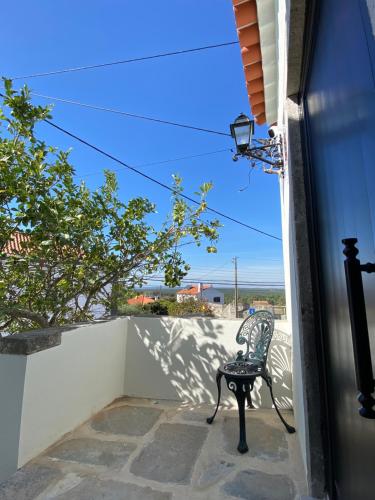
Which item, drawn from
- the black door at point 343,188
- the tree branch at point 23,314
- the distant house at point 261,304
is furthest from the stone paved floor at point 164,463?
the distant house at point 261,304

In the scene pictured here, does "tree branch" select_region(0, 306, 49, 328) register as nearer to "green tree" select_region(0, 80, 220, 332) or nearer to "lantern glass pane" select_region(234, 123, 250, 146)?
"green tree" select_region(0, 80, 220, 332)

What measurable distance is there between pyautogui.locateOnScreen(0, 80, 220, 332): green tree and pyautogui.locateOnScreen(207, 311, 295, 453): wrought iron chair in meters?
1.22

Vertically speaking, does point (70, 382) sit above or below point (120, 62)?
below

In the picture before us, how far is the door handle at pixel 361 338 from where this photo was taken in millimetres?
502

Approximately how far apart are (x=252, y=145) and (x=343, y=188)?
2.17 m

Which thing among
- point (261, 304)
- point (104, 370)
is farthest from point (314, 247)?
point (261, 304)

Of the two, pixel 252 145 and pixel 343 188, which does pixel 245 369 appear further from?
pixel 252 145

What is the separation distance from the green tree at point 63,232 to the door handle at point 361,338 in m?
2.38

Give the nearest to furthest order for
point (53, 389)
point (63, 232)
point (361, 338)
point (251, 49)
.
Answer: point (361, 338)
point (53, 389)
point (251, 49)
point (63, 232)

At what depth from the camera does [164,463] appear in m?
1.85

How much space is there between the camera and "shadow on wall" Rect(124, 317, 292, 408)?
2807 mm

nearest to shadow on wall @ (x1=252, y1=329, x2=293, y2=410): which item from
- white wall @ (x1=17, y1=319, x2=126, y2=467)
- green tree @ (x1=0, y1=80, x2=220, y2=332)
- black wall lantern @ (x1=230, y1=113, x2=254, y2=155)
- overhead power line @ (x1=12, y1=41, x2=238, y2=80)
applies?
green tree @ (x1=0, y1=80, x2=220, y2=332)

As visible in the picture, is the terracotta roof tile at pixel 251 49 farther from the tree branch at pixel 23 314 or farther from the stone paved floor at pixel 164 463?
the stone paved floor at pixel 164 463

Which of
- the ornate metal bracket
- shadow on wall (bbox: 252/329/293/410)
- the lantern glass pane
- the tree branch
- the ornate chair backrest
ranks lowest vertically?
shadow on wall (bbox: 252/329/293/410)
